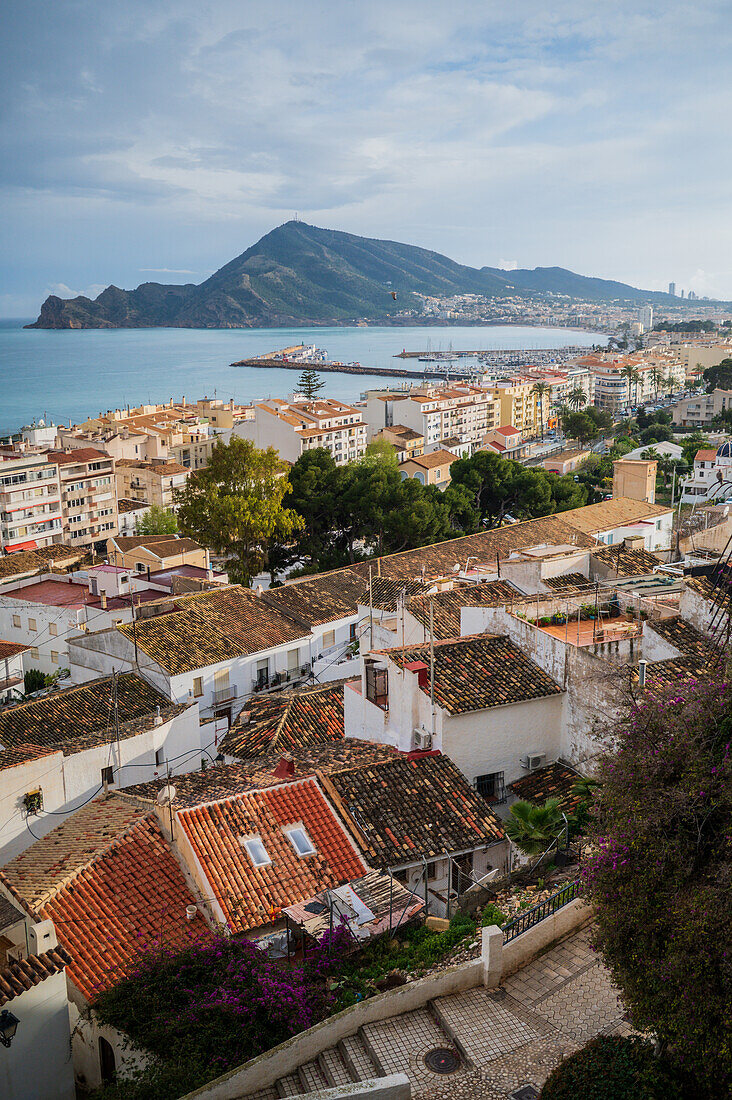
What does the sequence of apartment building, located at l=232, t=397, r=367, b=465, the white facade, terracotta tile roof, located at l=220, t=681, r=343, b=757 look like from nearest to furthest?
the white facade → terracotta tile roof, located at l=220, t=681, r=343, b=757 → apartment building, located at l=232, t=397, r=367, b=465

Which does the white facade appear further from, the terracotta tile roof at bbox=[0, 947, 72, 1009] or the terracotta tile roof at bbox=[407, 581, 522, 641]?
the terracotta tile roof at bbox=[407, 581, 522, 641]

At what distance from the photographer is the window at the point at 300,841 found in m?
11.9

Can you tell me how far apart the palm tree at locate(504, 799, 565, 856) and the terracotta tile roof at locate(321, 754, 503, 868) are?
1.38ft

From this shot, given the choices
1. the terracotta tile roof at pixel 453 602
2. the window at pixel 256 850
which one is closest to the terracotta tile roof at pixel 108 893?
the window at pixel 256 850

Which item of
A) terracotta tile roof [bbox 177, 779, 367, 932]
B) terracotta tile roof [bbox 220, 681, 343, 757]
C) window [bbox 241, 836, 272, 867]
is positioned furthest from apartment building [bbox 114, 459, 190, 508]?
window [bbox 241, 836, 272, 867]

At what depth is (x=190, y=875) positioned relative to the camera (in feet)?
38.0

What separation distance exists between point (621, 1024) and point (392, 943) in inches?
111

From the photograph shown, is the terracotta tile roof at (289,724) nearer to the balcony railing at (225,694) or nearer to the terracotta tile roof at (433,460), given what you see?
the balcony railing at (225,694)

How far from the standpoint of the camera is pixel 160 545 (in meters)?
39.2

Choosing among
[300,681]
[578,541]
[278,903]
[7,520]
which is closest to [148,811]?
[278,903]

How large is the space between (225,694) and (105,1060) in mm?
13369

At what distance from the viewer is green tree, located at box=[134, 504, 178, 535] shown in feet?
184

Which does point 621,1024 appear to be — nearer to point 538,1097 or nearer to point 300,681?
point 538,1097

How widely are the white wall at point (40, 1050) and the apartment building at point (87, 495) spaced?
50.0 m
